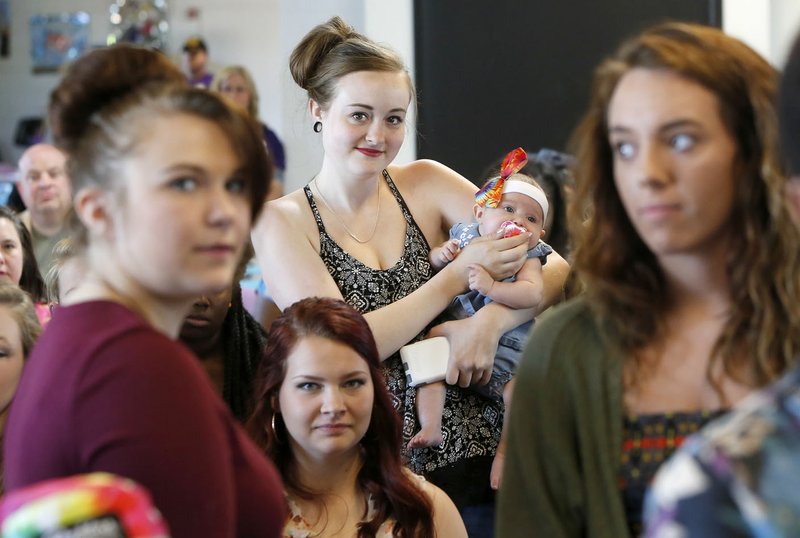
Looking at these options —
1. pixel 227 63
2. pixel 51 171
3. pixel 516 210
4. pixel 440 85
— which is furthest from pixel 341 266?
pixel 227 63

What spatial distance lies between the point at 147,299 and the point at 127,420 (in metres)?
0.17

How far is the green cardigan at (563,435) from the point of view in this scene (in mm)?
1397

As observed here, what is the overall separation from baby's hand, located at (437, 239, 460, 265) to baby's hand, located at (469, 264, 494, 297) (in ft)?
0.24

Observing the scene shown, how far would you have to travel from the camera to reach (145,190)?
3.98 ft

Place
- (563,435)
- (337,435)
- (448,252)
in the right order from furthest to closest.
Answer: (448,252)
(337,435)
(563,435)

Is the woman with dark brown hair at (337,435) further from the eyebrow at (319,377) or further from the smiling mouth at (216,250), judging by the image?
the smiling mouth at (216,250)

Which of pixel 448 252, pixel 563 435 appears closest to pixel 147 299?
pixel 563 435

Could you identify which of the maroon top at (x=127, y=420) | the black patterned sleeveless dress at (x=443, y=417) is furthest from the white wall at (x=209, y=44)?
the maroon top at (x=127, y=420)

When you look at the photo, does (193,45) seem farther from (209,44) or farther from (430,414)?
(430,414)

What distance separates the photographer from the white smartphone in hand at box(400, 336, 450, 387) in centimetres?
224

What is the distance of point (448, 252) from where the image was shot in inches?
93.9

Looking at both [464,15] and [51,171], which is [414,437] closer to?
[51,171]

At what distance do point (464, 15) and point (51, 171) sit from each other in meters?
1.84

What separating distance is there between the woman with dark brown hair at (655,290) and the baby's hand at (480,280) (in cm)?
80
